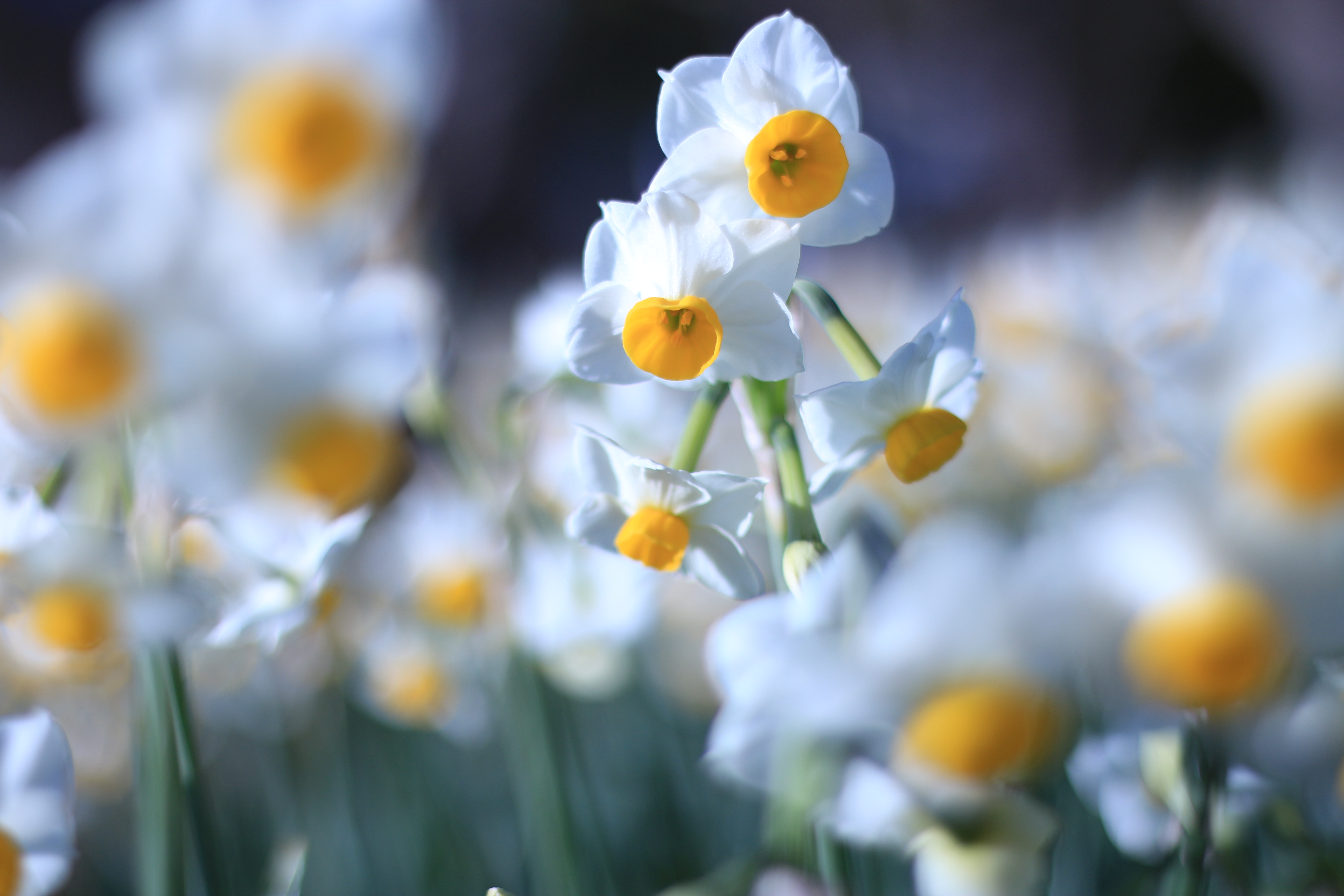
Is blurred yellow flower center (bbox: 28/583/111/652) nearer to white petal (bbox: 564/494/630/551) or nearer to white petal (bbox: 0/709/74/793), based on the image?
white petal (bbox: 0/709/74/793)

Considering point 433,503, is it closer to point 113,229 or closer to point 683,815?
point 683,815

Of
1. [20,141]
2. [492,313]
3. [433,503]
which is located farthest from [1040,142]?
[20,141]

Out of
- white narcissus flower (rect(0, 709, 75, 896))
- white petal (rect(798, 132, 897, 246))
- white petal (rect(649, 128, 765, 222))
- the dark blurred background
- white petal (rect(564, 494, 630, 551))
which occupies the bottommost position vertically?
white narcissus flower (rect(0, 709, 75, 896))

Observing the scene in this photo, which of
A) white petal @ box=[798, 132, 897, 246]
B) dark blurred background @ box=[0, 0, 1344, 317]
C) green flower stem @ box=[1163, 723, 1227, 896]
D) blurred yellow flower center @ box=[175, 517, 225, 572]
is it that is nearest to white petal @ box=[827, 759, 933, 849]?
green flower stem @ box=[1163, 723, 1227, 896]

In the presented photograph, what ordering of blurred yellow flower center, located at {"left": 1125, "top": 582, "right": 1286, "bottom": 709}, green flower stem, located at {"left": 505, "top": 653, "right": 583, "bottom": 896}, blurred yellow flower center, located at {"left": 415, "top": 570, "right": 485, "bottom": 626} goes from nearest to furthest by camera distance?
blurred yellow flower center, located at {"left": 1125, "top": 582, "right": 1286, "bottom": 709}, green flower stem, located at {"left": 505, "top": 653, "right": 583, "bottom": 896}, blurred yellow flower center, located at {"left": 415, "top": 570, "right": 485, "bottom": 626}

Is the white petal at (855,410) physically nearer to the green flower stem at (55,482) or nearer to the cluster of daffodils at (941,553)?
the cluster of daffodils at (941,553)
